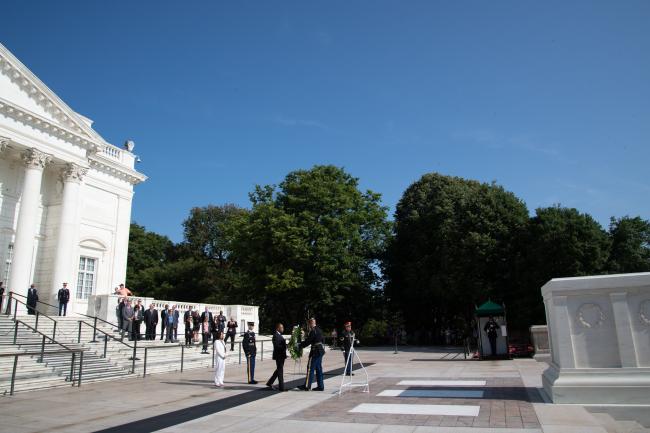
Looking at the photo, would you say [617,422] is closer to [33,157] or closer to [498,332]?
[498,332]

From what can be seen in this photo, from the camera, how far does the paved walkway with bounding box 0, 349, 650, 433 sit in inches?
316

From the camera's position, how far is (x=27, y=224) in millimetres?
24656

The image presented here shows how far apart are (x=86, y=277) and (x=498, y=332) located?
81.9ft

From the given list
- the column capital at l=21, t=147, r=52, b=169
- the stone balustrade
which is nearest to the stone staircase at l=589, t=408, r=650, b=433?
the stone balustrade

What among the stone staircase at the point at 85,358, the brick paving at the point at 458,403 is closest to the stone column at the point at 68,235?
the stone staircase at the point at 85,358

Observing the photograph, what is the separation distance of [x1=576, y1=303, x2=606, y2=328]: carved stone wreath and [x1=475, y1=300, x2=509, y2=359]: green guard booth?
1381 cm

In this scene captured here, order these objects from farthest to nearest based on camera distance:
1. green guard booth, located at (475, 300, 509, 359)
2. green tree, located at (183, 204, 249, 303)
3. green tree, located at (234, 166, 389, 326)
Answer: green tree, located at (183, 204, 249, 303), green tree, located at (234, 166, 389, 326), green guard booth, located at (475, 300, 509, 359)

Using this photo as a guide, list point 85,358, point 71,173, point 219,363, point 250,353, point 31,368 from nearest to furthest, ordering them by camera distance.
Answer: point 219,363 → point 31,368 → point 250,353 → point 85,358 → point 71,173

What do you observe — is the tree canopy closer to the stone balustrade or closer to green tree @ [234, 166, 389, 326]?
green tree @ [234, 166, 389, 326]

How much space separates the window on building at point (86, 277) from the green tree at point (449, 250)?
25067mm

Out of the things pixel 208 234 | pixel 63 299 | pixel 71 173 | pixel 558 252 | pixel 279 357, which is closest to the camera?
pixel 279 357

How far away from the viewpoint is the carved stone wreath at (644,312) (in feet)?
31.8

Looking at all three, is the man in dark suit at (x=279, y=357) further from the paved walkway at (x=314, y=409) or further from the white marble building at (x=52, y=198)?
the white marble building at (x=52, y=198)

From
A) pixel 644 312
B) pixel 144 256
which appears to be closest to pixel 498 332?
pixel 644 312
